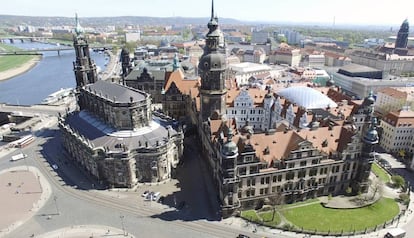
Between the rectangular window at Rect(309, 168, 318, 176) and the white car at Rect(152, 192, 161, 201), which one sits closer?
the rectangular window at Rect(309, 168, 318, 176)

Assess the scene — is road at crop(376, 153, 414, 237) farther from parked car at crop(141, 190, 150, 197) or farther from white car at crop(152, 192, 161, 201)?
parked car at crop(141, 190, 150, 197)

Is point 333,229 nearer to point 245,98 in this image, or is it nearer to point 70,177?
point 245,98

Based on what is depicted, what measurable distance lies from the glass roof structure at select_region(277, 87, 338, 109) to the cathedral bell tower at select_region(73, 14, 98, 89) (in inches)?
3115

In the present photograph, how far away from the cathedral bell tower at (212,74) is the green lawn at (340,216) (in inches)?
1486

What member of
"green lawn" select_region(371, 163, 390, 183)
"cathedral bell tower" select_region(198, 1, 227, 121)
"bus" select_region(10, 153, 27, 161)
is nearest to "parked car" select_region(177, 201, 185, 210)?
"cathedral bell tower" select_region(198, 1, 227, 121)

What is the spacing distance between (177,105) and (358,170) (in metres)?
80.3

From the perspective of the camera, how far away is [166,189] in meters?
84.8

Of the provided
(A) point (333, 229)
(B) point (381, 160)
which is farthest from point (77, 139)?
(B) point (381, 160)

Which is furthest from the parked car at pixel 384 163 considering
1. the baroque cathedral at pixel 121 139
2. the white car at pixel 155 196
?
the white car at pixel 155 196

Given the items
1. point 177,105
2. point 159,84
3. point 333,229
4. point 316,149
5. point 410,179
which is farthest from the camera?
point 159,84

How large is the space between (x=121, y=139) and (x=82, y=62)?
147 feet

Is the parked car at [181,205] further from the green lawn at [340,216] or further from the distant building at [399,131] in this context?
the distant building at [399,131]

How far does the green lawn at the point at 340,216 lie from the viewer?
2709 inches

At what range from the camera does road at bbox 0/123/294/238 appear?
68387 millimetres
